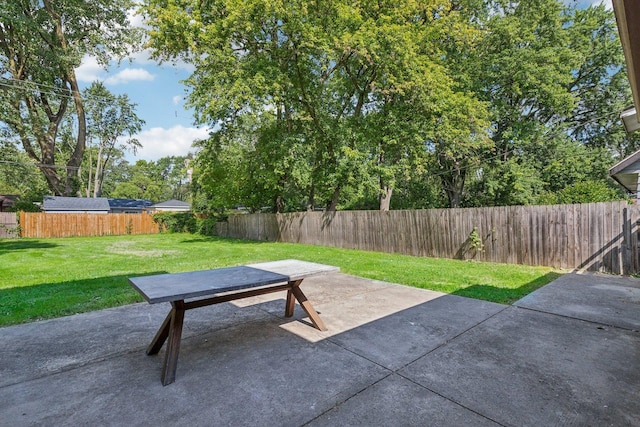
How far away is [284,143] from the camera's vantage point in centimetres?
1227

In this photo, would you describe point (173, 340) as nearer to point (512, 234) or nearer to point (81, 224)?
point (512, 234)

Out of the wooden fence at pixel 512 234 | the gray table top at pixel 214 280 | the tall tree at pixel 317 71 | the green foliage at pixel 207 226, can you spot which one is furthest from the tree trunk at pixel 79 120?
the gray table top at pixel 214 280

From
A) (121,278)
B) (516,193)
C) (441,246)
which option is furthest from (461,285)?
(516,193)

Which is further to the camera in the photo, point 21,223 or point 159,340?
point 21,223

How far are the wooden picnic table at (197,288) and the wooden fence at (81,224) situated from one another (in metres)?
20.0

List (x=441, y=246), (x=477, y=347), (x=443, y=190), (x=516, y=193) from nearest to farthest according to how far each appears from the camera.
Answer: (x=477, y=347) → (x=441, y=246) → (x=516, y=193) → (x=443, y=190)

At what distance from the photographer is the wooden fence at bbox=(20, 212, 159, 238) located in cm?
1748

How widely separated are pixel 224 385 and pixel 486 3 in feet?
70.3

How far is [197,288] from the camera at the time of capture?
8.21ft

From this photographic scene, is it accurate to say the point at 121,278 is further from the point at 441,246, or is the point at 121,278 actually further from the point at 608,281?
the point at 608,281

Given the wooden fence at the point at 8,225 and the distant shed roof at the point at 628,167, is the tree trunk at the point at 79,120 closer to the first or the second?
the wooden fence at the point at 8,225

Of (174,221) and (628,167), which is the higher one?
(628,167)

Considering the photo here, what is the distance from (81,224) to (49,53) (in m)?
9.18

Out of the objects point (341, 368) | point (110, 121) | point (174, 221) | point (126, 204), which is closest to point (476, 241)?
point (341, 368)
